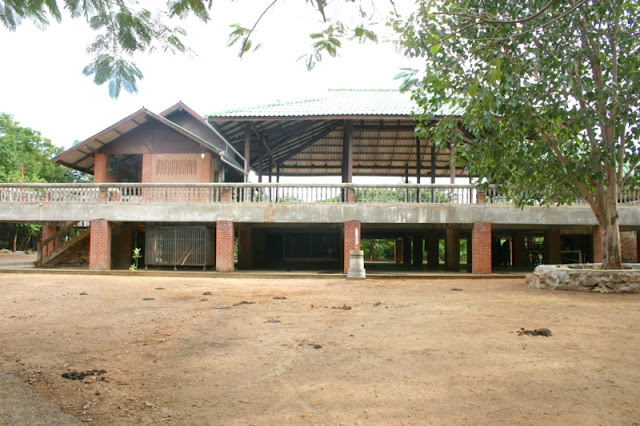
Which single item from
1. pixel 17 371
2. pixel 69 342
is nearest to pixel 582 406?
pixel 17 371

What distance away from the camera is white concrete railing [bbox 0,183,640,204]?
50.2ft

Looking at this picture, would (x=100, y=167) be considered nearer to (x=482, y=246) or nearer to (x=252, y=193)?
(x=252, y=193)

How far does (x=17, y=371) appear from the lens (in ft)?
13.9

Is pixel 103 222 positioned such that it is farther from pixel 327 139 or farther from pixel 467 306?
pixel 467 306

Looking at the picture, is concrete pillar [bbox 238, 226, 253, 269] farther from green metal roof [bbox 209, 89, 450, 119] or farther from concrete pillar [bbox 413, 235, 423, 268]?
concrete pillar [bbox 413, 235, 423, 268]

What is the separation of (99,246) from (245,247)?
A: 549 centimetres

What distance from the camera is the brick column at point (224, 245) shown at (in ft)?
50.0

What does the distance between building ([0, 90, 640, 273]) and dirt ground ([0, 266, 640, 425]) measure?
21.4 ft

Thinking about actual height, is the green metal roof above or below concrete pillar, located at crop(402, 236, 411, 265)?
above

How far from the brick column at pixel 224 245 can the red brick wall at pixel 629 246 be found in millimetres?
15813

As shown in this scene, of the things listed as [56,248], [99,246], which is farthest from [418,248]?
[56,248]

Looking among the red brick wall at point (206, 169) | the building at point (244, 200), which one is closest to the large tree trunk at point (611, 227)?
the building at point (244, 200)

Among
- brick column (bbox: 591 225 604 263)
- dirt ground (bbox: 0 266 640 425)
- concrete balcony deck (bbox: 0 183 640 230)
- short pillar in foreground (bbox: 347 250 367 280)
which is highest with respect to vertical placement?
concrete balcony deck (bbox: 0 183 640 230)

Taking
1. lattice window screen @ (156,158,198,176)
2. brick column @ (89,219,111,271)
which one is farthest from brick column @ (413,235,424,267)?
brick column @ (89,219,111,271)
